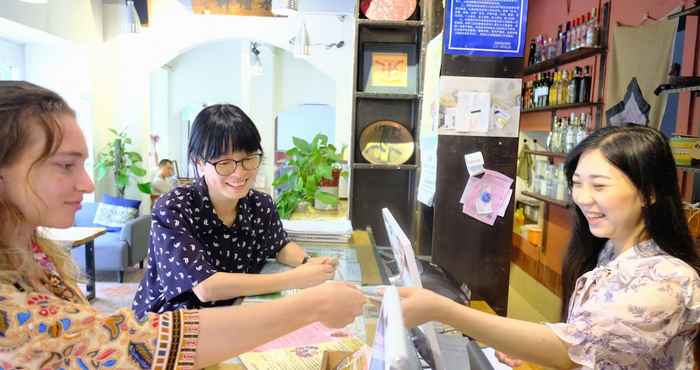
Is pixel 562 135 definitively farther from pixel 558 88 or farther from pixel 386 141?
pixel 386 141

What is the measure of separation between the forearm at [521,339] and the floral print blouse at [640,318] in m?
0.03

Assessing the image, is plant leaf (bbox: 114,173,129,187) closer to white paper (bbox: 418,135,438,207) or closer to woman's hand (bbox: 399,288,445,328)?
white paper (bbox: 418,135,438,207)

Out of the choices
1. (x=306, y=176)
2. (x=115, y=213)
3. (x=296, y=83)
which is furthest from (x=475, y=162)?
(x=296, y=83)

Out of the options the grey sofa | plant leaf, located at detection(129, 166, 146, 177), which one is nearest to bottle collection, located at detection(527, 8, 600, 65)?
the grey sofa

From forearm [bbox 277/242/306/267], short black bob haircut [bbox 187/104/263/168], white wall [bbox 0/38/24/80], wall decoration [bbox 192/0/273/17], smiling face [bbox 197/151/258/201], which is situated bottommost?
forearm [bbox 277/242/306/267]

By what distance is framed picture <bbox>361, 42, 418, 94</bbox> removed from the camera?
110 inches

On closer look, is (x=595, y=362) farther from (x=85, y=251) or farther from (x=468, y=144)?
(x=85, y=251)

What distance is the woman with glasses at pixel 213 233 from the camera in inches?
54.7

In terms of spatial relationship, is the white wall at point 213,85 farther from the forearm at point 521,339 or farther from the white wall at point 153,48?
the forearm at point 521,339

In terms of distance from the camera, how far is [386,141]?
112 inches

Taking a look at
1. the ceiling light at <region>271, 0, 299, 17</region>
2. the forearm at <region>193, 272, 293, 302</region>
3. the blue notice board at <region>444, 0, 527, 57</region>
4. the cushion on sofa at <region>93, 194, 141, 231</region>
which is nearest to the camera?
the forearm at <region>193, 272, 293, 302</region>

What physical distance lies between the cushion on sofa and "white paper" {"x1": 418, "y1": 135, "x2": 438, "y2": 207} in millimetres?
3985

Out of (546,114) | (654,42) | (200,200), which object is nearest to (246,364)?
(200,200)

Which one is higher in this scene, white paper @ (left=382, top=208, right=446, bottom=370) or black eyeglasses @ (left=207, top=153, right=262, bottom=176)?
black eyeglasses @ (left=207, top=153, right=262, bottom=176)
